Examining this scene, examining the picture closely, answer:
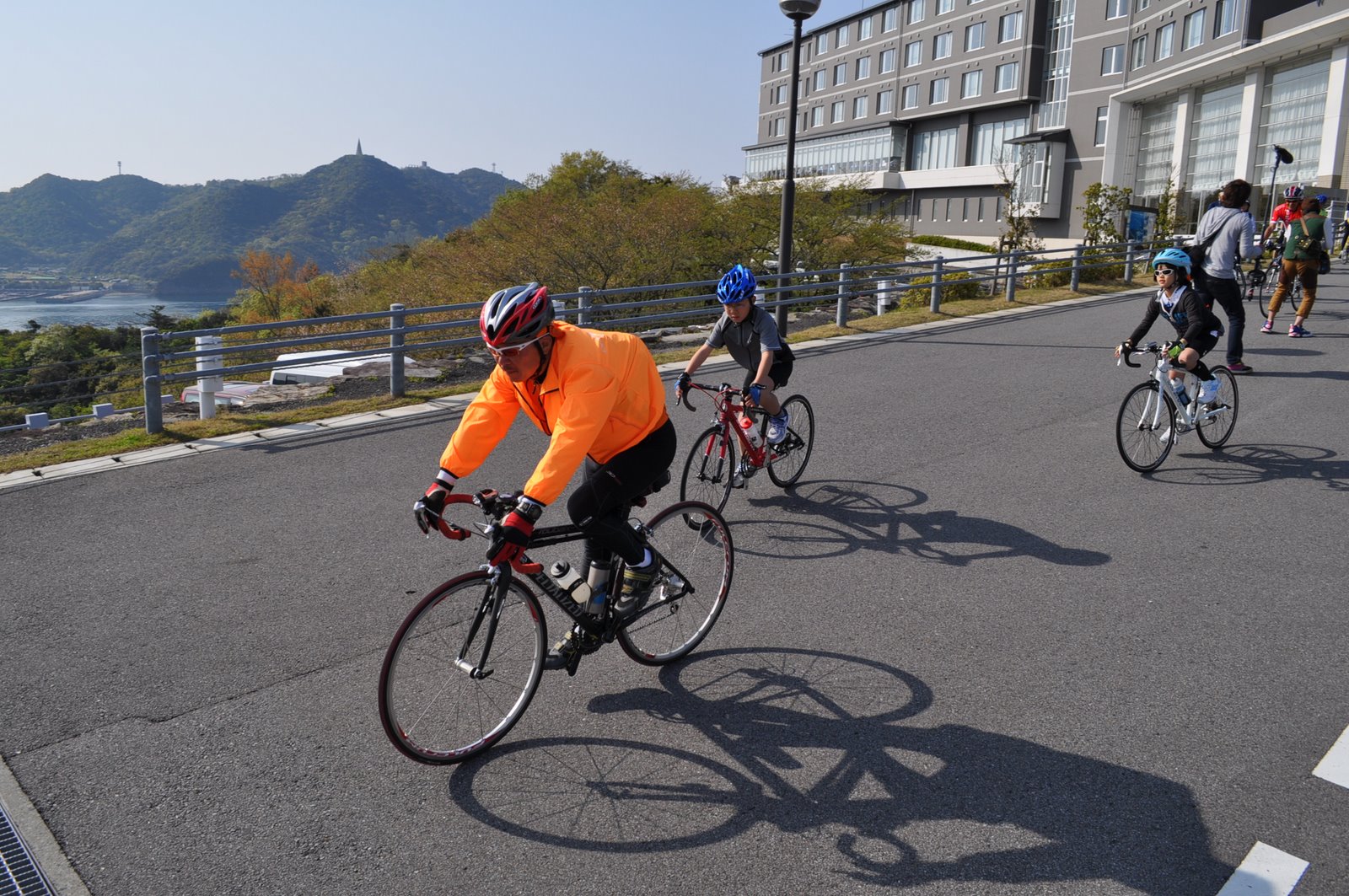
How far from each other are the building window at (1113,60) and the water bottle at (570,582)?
2327 inches

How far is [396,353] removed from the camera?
38.0 feet

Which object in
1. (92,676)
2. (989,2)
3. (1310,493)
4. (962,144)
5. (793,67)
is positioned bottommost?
(92,676)

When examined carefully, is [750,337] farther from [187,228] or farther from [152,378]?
[187,228]

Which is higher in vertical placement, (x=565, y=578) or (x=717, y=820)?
(x=565, y=578)

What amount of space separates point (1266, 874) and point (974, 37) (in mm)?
72826

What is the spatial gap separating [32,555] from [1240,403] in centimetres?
1110

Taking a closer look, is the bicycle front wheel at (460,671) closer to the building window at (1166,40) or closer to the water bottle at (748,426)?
the water bottle at (748,426)

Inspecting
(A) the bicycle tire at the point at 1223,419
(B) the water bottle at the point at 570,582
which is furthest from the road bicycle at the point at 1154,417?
(B) the water bottle at the point at 570,582

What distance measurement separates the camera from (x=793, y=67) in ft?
52.6

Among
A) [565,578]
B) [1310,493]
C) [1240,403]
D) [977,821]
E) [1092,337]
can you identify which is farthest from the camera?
[1092,337]

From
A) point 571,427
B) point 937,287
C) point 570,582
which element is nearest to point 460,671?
point 570,582

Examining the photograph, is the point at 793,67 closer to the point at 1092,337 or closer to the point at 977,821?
the point at 1092,337

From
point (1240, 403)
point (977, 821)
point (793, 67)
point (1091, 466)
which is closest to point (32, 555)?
point (977, 821)

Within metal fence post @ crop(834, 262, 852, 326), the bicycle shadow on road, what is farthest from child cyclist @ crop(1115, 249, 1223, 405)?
metal fence post @ crop(834, 262, 852, 326)
